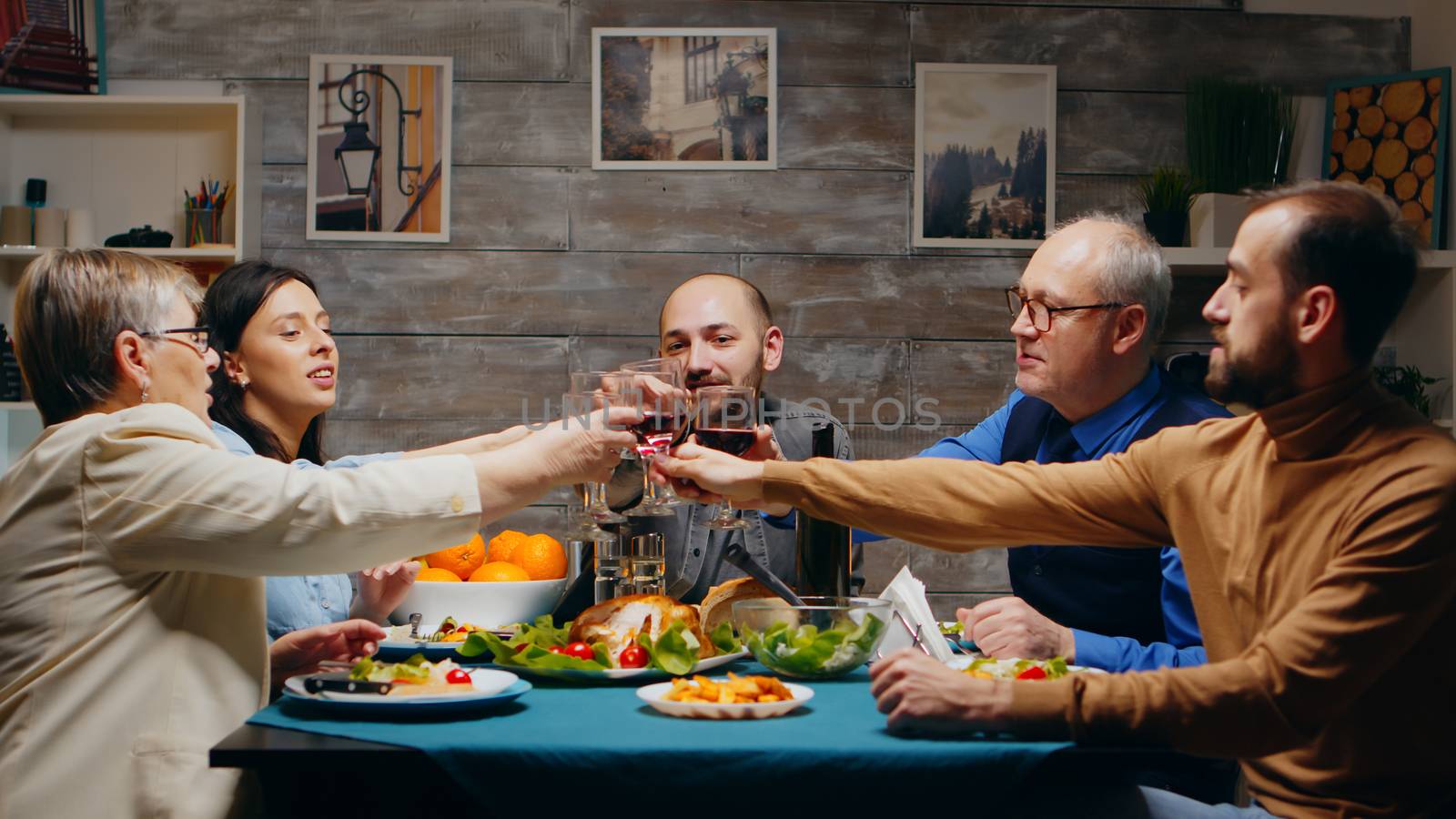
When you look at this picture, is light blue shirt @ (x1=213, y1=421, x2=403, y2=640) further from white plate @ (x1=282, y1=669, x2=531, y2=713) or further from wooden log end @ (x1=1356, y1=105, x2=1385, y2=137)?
wooden log end @ (x1=1356, y1=105, x2=1385, y2=137)

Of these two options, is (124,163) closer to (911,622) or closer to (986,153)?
(986,153)

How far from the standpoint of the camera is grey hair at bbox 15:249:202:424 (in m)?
1.67

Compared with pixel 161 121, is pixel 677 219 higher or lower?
lower

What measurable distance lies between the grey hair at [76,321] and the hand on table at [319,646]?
1.40 ft

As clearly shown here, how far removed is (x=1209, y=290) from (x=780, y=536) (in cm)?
193

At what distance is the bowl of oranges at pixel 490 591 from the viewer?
2205 millimetres

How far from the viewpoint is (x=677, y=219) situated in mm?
3840

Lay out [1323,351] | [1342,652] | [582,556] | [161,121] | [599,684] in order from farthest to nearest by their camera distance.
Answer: [161,121]
[582,556]
[599,684]
[1323,351]
[1342,652]

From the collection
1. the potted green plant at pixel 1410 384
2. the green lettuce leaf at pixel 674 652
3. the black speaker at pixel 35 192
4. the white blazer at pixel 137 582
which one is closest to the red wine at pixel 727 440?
the green lettuce leaf at pixel 674 652

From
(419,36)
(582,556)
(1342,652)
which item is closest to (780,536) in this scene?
(582,556)

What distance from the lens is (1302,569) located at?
146 cm

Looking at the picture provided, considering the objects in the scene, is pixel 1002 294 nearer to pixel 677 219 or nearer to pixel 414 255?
pixel 677 219

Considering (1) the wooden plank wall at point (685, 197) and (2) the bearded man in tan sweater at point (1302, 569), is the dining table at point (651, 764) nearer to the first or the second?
(2) the bearded man in tan sweater at point (1302, 569)

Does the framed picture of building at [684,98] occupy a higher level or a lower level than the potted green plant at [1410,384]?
higher
